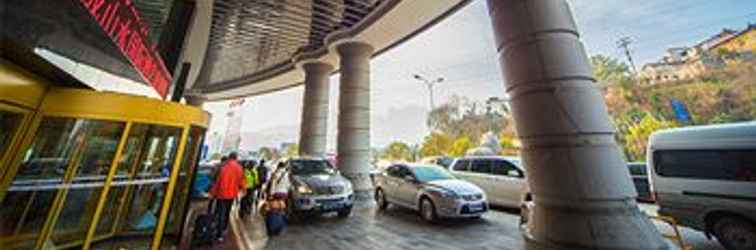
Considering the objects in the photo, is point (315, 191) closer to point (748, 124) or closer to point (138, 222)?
point (138, 222)

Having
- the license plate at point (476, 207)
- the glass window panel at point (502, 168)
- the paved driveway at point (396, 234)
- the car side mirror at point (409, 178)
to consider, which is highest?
the glass window panel at point (502, 168)

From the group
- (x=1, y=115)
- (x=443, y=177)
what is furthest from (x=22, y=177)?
(x=443, y=177)

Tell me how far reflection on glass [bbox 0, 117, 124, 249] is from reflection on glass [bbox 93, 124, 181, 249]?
25cm

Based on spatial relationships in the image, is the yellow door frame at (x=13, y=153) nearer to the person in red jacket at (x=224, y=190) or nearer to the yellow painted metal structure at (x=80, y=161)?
the yellow painted metal structure at (x=80, y=161)

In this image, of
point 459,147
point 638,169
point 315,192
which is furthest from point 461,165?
point 459,147

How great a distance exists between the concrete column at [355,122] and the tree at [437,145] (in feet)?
83.7

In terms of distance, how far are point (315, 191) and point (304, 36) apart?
901 centimetres

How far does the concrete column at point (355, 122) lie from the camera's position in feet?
37.7

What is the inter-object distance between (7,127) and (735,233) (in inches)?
363

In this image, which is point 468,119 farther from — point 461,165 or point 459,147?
point 461,165

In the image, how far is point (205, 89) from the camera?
2750 centimetres

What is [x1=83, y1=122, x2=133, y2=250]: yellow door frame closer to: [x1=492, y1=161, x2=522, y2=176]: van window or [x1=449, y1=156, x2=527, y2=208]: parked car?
[x1=449, y1=156, x2=527, y2=208]: parked car

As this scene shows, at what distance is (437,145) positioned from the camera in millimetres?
36812

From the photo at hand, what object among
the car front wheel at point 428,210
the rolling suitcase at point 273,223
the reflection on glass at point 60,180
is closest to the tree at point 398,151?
the car front wheel at point 428,210
